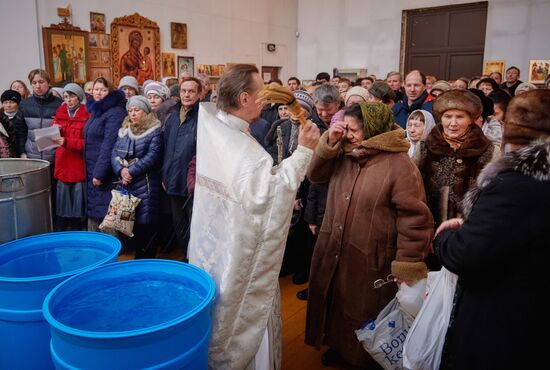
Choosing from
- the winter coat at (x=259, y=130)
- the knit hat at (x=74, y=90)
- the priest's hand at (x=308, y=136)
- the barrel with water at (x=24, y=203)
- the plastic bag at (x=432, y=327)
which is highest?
the knit hat at (x=74, y=90)

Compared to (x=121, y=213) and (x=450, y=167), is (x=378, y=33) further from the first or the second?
(x=450, y=167)

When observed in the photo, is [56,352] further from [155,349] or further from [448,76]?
[448,76]

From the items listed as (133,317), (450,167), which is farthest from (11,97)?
(450,167)

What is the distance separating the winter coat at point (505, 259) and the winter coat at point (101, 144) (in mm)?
3586

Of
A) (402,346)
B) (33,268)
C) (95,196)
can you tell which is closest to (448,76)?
(95,196)

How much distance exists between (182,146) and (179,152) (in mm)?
63

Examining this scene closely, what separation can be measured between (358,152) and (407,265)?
26.5 inches

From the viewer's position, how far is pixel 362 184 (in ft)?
8.26

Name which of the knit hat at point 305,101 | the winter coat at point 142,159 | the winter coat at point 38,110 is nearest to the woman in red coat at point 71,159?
the winter coat at point 38,110

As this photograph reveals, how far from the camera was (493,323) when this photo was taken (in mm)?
1531

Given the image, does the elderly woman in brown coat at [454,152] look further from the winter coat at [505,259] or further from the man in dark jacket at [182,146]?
the man in dark jacket at [182,146]

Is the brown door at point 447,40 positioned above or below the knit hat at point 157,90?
above

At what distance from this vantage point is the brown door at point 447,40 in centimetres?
1229

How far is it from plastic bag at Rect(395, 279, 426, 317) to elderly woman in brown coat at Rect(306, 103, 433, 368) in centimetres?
4
